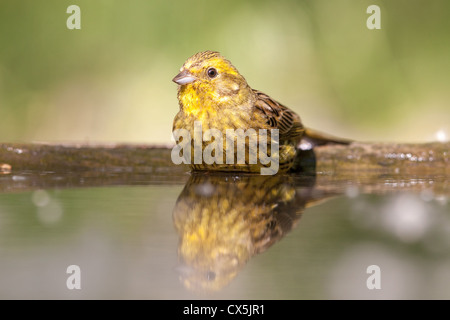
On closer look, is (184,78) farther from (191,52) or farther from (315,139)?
(191,52)

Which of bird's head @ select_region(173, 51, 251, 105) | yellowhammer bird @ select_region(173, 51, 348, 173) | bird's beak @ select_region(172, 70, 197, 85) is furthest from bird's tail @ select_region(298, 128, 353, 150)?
bird's beak @ select_region(172, 70, 197, 85)

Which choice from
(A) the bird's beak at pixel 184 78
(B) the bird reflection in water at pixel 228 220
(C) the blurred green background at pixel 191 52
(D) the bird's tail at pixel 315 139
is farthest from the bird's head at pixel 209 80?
(C) the blurred green background at pixel 191 52

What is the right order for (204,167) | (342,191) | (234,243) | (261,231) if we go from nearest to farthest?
(234,243) < (261,231) < (342,191) < (204,167)

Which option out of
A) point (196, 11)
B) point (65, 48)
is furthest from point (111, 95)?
point (196, 11)

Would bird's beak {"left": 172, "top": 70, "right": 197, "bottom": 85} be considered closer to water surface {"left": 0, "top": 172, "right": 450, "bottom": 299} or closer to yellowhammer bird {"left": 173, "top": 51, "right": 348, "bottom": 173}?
yellowhammer bird {"left": 173, "top": 51, "right": 348, "bottom": 173}

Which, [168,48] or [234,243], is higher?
[168,48]
